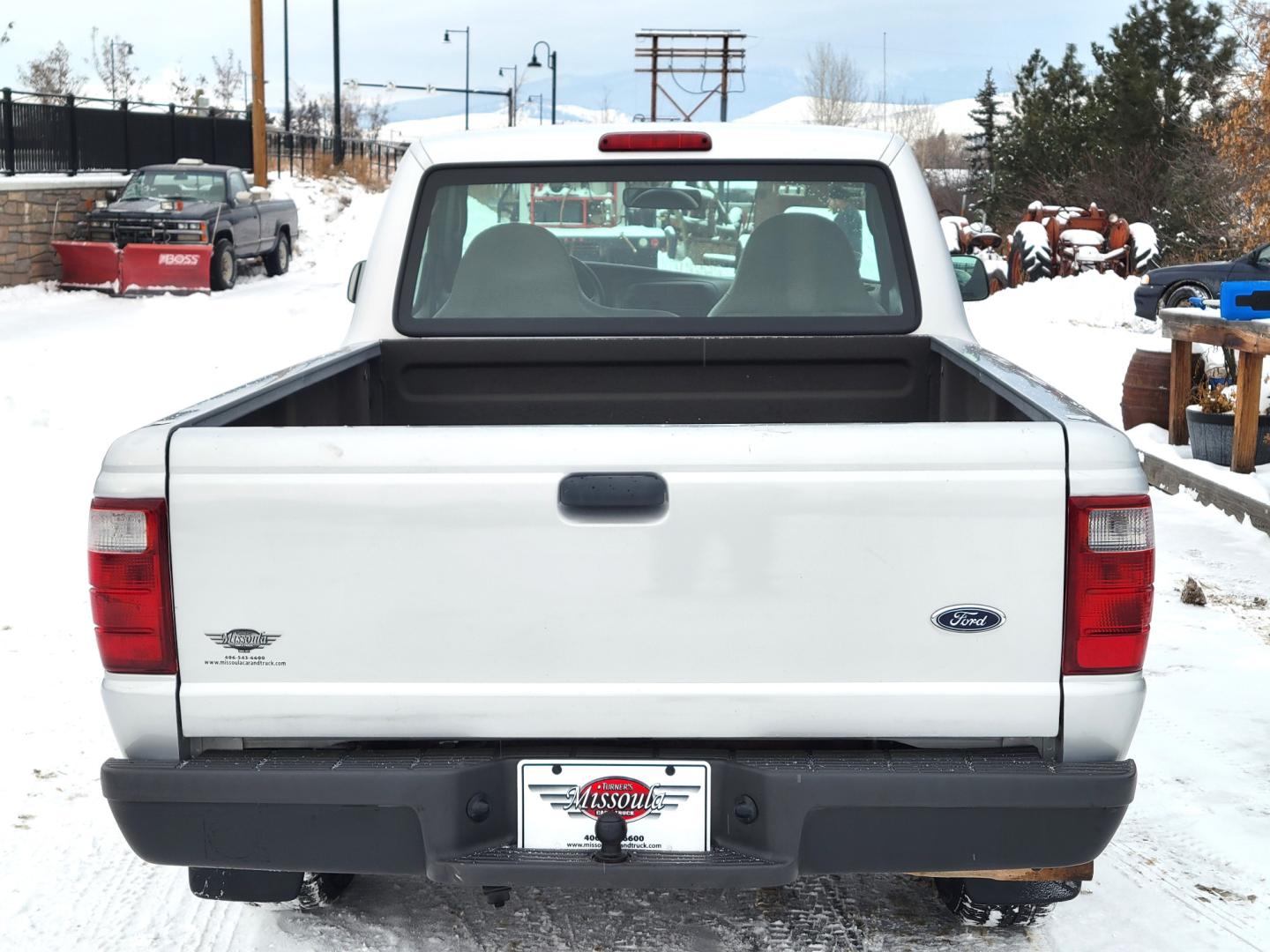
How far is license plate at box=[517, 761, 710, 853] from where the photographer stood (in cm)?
281

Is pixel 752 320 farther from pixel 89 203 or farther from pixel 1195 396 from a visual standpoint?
pixel 89 203

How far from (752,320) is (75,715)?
2705 millimetres

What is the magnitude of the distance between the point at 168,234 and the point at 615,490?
19752mm

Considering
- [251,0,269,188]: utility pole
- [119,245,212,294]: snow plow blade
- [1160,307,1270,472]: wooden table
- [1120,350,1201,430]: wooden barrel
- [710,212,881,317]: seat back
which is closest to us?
[710,212,881,317]: seat back

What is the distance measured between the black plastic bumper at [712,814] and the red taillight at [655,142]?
7.09 feet

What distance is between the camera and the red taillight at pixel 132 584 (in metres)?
2.74

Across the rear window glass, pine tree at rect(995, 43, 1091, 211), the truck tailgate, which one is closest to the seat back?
the rear window glass

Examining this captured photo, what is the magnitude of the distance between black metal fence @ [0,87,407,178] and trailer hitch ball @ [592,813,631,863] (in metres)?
21.1

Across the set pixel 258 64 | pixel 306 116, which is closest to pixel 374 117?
pixel 306 116

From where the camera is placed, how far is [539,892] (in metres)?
3.85

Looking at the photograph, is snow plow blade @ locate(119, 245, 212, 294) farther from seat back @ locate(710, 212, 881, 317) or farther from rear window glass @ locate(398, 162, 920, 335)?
seat back @ locate(710, 212, 881, 317)

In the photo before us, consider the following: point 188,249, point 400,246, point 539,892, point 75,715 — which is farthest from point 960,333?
point 188,249

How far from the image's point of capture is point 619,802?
111 inches

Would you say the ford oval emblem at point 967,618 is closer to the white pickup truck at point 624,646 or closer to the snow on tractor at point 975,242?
the white pickup truck at point 624,646
